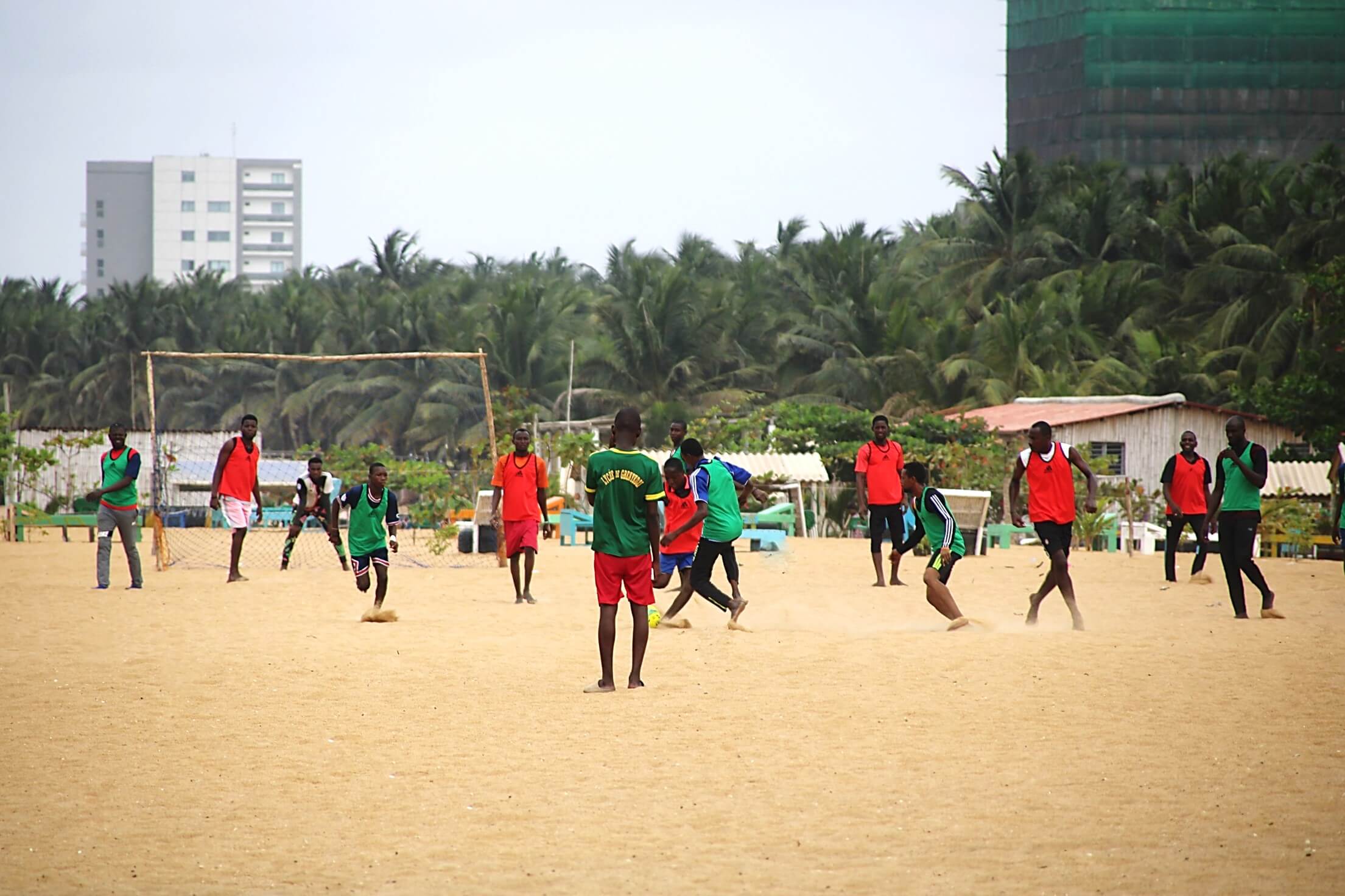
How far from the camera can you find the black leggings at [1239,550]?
41.6 feet

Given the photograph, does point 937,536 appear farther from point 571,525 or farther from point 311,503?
point 571,525

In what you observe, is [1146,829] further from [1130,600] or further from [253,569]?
[253,569]

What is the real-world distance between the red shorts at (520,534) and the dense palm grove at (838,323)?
22092 mm

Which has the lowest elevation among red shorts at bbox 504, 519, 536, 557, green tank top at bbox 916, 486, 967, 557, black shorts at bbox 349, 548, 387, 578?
black shorts at bbox 349, 548, 387, 578

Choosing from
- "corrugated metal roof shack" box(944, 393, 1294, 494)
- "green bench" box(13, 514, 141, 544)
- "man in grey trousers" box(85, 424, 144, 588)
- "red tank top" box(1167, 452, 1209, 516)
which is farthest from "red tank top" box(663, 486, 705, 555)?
"corrugated metal roof shack" box(944, 393, 1294, 494)

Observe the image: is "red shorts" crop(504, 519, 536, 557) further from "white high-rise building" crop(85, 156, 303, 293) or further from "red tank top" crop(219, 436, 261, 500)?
"white high-rise building" crop(85, 156, 303, 293)

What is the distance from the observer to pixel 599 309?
159 ft

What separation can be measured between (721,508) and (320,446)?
3675 centimetres

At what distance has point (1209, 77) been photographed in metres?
94.8

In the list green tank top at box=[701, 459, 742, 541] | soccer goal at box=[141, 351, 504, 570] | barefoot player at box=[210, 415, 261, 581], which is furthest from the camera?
soccer goal at box=[141, 351, 504, 570]

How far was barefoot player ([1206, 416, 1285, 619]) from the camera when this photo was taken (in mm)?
12555

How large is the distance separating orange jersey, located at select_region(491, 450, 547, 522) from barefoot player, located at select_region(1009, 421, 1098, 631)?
440 cm

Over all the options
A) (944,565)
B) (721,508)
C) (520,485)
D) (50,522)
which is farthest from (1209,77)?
(944,565)

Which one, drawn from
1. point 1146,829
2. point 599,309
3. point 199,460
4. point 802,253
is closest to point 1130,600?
point 1146,829
